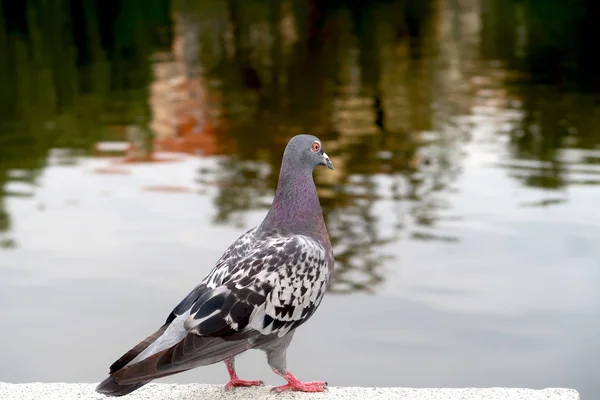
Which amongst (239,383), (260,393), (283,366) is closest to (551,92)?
(239,383)

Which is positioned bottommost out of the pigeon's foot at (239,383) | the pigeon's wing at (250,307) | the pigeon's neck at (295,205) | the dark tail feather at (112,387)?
the pigeon's foot at (239,383)

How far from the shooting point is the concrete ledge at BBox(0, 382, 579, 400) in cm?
776

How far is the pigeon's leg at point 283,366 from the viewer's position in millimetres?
7395

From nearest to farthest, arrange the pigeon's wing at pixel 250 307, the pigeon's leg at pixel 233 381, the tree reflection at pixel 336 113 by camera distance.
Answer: the pigeon's wing at pixel 250 307, the pigeon's leg at pixel 233 381, the tree reflection at pixel 336 113

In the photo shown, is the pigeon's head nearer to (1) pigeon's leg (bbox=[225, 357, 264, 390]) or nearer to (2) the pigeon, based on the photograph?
(2) the pigeon

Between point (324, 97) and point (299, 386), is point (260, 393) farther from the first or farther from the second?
point (324, 97)

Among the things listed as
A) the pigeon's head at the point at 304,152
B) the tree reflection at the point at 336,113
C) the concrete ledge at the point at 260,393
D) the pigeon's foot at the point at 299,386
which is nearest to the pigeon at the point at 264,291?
the pigeon's head at the point at 304,152

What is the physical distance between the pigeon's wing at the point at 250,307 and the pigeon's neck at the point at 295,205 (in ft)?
0.35

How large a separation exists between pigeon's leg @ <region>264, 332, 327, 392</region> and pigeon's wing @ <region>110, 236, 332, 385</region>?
0.60ft

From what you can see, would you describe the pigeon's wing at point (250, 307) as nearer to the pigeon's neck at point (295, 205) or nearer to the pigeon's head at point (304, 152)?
the pigeon's neck at point (295, 205)

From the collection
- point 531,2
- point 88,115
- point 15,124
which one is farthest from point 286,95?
point 531,2

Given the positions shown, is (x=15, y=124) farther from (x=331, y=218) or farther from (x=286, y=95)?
(x=331, y=218)

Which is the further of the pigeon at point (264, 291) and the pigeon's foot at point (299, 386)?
the pigeon's foot at point (299, 386)

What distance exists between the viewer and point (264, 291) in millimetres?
7074
